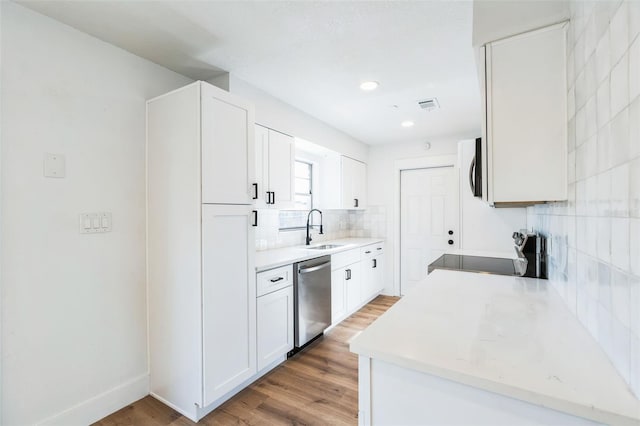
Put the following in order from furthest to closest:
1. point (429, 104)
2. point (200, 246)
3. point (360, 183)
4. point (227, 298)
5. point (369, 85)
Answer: point (360, 183) → point (429, 104) → point (369, 85) → point (227, 298) → point (200, 246)

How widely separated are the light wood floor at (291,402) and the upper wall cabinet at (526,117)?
1637 millimetres

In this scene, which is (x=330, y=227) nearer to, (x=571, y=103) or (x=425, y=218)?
(x=425, y=218)

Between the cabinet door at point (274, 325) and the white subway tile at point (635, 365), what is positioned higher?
the white subway tile at point (635, 365)

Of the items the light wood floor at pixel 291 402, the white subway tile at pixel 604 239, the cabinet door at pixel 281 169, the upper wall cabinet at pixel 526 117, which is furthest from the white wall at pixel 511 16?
the light wood floor at pixel 291 402

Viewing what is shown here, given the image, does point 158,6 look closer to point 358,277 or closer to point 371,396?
point 371,396

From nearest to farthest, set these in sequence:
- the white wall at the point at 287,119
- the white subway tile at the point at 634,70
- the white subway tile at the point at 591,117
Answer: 1. the white subway tile at the point at 634,70
2. the white subway tile at the point at 591,117
3. the white wall at the point at 287,119

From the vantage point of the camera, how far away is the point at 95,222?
1842mm

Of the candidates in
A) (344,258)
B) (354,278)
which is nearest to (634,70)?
(344,258)

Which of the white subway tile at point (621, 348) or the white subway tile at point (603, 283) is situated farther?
the white subway tile at point (603, 283)

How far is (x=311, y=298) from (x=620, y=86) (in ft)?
8.11

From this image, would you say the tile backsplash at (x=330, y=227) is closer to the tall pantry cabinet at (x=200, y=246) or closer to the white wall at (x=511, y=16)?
the tall pantry cabinet at (x=200, y=246)

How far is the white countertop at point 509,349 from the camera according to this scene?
0.64 meters

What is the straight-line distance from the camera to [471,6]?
1.54 m

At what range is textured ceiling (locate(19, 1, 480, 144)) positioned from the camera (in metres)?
1.57
